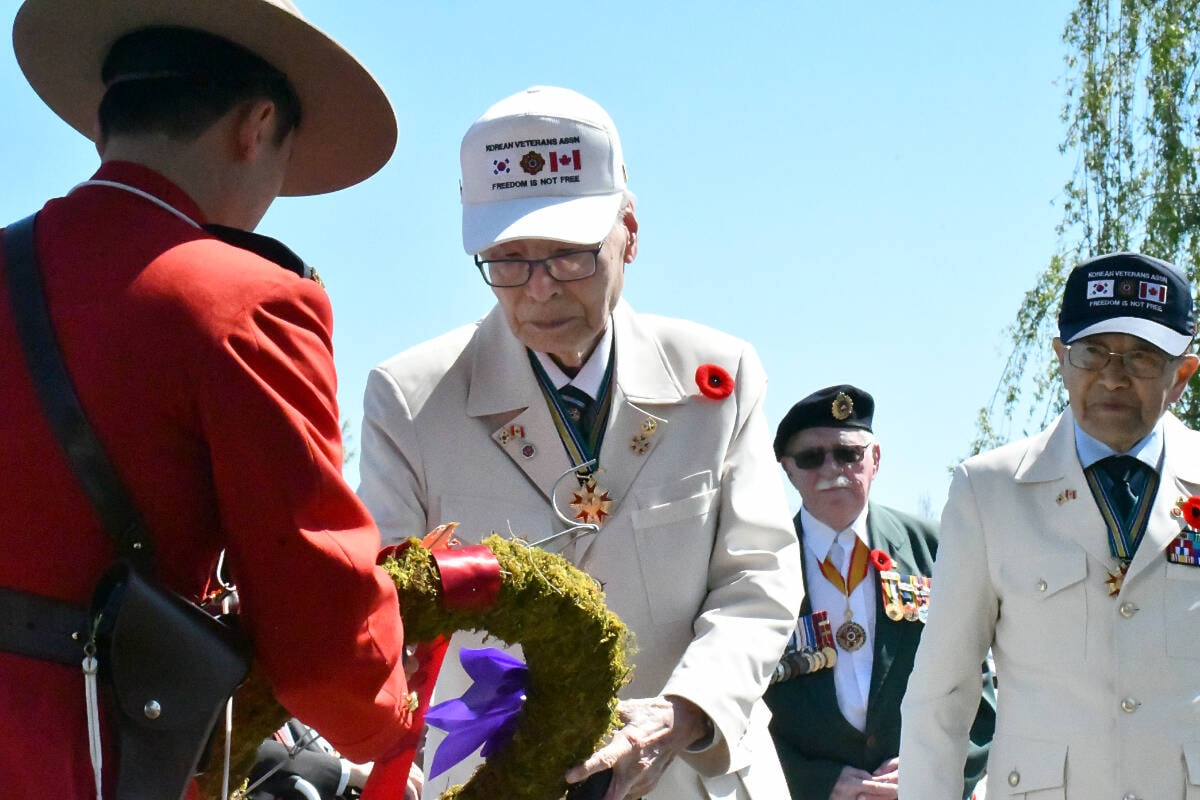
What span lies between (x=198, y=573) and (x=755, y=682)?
5.56 feet

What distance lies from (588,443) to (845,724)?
248cm

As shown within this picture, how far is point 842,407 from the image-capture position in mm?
6938

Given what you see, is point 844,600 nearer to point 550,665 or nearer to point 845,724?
point 845,724

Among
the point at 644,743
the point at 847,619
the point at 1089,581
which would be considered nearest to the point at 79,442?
the point at 644,743

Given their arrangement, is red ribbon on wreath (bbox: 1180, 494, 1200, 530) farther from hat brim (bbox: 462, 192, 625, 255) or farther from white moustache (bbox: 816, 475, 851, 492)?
white moustache (bbox: 816, 475, 851, 492)

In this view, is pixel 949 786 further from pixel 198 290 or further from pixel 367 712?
pixel 198 290

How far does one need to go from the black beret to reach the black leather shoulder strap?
481 centimetres

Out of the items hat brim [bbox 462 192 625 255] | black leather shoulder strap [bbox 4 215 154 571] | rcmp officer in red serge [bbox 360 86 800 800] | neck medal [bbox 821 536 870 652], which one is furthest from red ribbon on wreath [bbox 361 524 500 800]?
neck medal [bbox 821 536 870 652]

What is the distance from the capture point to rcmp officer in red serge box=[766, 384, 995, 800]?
6062 mm

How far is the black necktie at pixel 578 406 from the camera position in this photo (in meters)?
4.09

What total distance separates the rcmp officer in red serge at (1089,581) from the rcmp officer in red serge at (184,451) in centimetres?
248

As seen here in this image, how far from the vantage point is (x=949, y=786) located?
15.4 ft

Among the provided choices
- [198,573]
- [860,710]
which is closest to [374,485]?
[198,573]

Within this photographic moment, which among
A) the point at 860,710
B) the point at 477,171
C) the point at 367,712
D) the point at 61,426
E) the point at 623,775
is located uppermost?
the point at 477,171
